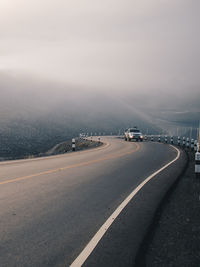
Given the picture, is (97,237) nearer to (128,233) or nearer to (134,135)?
(128,233)

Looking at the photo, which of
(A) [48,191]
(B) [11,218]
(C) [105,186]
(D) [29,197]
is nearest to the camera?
(B) [11,218]

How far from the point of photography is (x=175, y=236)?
4332 millimetres

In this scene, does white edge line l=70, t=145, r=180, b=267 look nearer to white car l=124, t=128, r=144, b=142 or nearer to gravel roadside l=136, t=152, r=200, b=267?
gravel roadside l=136, t=152, r=200, b=267

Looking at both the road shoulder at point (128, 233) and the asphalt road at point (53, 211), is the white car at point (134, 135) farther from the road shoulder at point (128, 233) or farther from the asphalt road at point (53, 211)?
the road shoulder at point (128, 233)

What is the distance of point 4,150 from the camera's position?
150 ft

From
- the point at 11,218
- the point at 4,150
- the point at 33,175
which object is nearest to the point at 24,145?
the point at 4,150

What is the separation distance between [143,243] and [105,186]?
3772 mm

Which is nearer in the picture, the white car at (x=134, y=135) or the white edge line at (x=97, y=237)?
the white edge line at (x=97, y=237)

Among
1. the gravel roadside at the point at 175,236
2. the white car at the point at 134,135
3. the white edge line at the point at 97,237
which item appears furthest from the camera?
the white car at the point at 134,135

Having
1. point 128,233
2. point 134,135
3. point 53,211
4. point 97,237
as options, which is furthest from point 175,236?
point 134,135

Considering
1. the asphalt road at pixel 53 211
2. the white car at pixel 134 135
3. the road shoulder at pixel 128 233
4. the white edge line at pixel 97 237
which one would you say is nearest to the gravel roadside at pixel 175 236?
the road shoulder at pixel 128 233

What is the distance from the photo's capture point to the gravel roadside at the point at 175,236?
11.5 ft

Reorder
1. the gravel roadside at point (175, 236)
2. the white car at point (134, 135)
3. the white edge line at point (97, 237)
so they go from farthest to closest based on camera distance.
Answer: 1. the white car at point (134, 135)
2. the gravel roadside at point (175, 236)
3. the white edge line at point (97, 237)

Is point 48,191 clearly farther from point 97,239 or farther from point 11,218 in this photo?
point 97,239
